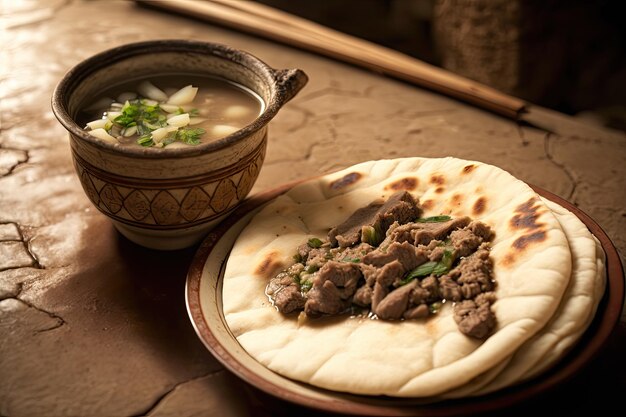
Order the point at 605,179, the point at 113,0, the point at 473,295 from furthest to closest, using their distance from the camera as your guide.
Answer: the point at 113,0
the point at 605,179
the point at 473,295

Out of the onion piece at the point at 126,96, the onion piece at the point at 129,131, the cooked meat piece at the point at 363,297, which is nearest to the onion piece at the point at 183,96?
the onion piece at the point at 126,96

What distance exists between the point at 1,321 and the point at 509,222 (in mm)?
1700

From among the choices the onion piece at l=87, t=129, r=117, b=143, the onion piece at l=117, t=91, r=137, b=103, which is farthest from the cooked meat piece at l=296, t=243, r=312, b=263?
the onion piece at l=117, t=91, r=137, b=103

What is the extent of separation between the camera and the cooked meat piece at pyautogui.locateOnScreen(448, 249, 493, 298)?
2.07 metres

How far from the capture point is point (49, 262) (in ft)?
9.18

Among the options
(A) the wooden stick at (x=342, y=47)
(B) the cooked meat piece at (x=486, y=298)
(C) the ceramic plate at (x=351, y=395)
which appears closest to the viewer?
(C) the ceramic plate at (x=351, y=395)

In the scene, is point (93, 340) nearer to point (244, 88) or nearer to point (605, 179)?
point (244, 88)

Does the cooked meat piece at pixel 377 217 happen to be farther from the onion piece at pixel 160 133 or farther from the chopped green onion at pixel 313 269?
the onion piece at pixel 160 133

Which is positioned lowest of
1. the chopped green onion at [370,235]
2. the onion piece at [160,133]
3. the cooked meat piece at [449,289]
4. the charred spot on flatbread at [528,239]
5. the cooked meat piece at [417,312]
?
the onion piece at [160,133]

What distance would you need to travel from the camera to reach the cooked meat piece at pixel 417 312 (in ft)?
6.78

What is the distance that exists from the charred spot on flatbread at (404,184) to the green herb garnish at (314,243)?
367 mm

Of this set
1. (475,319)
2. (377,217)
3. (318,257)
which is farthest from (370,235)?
(475,319)

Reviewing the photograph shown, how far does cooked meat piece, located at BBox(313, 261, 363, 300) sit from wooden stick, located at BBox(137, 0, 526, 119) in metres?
1.99

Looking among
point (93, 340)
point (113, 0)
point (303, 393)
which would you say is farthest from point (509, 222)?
point (113, 0)
